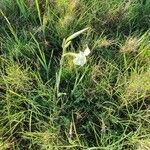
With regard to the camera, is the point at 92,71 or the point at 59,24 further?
the point at 59,24

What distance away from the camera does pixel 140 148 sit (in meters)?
1.30

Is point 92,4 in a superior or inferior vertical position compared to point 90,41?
superior

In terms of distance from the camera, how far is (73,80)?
1.45 metres

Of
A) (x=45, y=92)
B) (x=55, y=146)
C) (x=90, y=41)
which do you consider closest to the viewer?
(x=55, y=146)

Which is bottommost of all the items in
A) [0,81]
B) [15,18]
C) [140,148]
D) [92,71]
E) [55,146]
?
[140,148]

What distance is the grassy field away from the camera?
134 cm

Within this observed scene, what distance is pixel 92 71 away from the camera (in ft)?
4.66

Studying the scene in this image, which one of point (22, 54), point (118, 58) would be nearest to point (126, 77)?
point (118, 58)

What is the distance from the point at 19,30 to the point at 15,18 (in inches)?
3.1

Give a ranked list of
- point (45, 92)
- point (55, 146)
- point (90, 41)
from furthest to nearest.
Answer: point (90, 41), point (45, 92), point (55, 146)

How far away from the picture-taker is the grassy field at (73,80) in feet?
4.41

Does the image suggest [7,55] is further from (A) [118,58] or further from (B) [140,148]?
(B) [140,148]

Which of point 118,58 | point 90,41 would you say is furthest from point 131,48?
point 90,41

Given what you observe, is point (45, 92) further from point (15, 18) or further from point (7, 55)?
point (15, 18)
